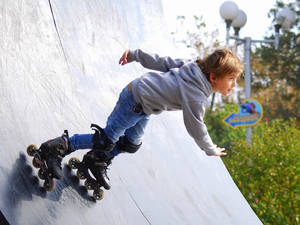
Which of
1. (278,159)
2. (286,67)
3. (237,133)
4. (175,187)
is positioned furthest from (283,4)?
(175,187)

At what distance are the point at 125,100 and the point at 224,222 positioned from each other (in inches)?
70.8

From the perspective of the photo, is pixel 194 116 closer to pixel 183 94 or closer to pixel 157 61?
pixel 183 94

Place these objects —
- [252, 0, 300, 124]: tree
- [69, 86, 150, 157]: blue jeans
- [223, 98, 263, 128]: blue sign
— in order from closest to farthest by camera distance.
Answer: [69, 86, 150, 157]: blue jeans, [223, 98, 263, 128]: blue sign, [252, 0, 300, 124]: tree

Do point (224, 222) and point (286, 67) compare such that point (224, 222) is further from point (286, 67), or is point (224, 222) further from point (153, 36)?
point (286, 67)

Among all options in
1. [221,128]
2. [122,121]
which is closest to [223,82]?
[122,121]

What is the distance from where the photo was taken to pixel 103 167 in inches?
120

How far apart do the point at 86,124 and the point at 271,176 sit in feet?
10.8

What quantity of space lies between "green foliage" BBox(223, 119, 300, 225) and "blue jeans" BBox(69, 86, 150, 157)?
9.06 ft

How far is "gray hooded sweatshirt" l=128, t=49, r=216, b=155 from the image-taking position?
2.57 metres

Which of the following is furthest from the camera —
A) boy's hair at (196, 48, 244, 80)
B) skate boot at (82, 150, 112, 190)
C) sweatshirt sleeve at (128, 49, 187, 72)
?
skate boot at (82, 150, 112, 190)

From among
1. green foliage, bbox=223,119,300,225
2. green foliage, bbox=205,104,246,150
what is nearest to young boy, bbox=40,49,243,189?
green foliage, bbox=223,119,300,225

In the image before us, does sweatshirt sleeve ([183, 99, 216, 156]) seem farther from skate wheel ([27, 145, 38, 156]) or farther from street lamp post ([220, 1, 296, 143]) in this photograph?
street lamp post ([220, 1, 296, 143])

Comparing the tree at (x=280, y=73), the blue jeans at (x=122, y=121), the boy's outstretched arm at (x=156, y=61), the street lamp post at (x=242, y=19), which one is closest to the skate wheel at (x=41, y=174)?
the blue jeans at (x=122, y=121)

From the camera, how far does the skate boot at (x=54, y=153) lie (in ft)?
8.89
